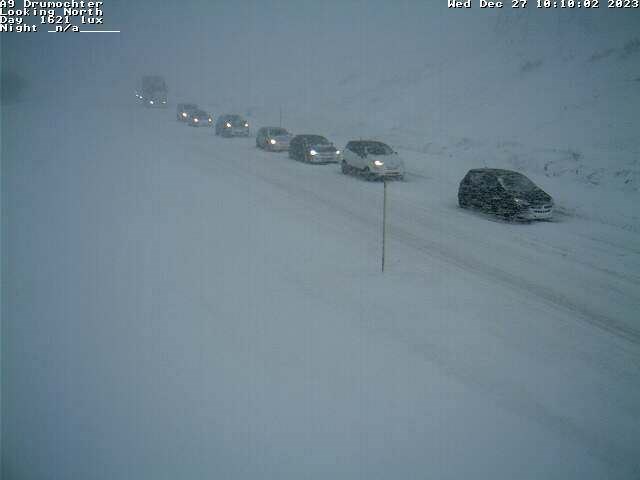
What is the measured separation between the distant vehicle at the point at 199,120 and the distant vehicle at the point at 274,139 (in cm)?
1539

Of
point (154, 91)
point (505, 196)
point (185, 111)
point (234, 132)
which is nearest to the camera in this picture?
point (505, 196)

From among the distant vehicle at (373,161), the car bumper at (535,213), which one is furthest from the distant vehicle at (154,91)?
the car bumper at (535,213)

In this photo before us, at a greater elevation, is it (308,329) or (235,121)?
(235,121)

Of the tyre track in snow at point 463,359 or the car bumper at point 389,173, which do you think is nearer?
the tyre track in snow at point 463,359

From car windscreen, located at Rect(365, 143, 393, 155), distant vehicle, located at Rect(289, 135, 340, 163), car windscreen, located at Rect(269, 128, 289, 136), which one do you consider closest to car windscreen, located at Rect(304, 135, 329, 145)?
distant vehicle, located at Rect(289, 135, 340, 163)

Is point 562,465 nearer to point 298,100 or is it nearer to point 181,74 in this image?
point 298,100

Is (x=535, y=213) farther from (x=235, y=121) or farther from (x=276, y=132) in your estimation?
(x=235, y=121)

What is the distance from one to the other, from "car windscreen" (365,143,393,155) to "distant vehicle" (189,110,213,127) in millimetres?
25157

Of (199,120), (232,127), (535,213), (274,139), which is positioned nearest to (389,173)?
(535,213)

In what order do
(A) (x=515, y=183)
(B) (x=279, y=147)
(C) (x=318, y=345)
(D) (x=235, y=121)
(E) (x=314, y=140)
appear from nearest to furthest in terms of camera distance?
(C) (x=318, y=345)
(A) (x=515, y=183)
(E) (x=314, y=140)
(B) (x=279, y=147)
(D) (x=235, y=121)

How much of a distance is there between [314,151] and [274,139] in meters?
4.75

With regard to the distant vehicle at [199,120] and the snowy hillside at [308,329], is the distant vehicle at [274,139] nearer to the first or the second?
the snowy hillside at [308,329]

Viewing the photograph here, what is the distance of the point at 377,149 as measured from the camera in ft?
59.9

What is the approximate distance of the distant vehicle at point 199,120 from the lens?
39.2m
